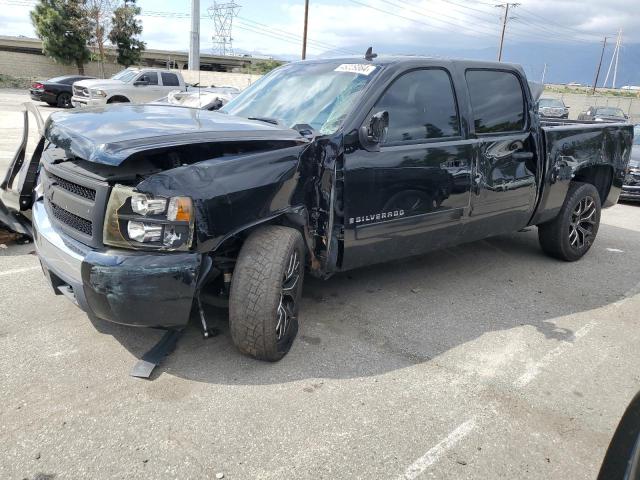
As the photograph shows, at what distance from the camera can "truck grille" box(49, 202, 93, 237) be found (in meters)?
2.91

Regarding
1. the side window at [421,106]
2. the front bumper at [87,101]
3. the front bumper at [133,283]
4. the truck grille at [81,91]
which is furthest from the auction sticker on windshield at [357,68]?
the truck grille at [81,91]

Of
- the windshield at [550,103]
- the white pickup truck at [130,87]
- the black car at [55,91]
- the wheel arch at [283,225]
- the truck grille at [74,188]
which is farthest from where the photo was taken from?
the windshield at [550,103]

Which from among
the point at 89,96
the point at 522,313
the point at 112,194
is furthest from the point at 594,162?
the point at 89,96

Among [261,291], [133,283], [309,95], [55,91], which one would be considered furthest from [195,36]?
[133,283]

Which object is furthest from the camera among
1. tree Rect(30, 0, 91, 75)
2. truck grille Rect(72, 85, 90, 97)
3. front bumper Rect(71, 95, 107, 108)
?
tree Rect(30, 0, 91, 75)

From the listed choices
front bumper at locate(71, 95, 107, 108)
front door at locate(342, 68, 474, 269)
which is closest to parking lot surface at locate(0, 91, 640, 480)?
front door at locate(342, 68, 474, 269)

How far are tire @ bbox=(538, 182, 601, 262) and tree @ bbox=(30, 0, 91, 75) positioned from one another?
4353 centimetres

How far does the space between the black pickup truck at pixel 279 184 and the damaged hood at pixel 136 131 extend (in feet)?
0.04

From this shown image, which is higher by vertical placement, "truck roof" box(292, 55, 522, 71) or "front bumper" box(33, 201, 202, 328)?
"truck roof" box(292, 55, 522, 71)

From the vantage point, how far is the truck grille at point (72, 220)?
2908mm

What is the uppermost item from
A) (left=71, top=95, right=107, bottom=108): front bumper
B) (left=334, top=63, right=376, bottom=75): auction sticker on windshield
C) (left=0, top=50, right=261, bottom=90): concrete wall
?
(left=334, top=63, right=376, bottom=75): auction sticker on windshield

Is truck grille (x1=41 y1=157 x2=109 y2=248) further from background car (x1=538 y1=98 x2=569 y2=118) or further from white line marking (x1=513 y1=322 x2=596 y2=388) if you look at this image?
background car (x1=538 y1=98 x2=569 y2=118)

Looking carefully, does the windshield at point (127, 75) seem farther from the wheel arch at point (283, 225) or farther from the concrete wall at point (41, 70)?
the concrete wall at point (41, 70)

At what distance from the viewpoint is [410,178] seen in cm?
390
